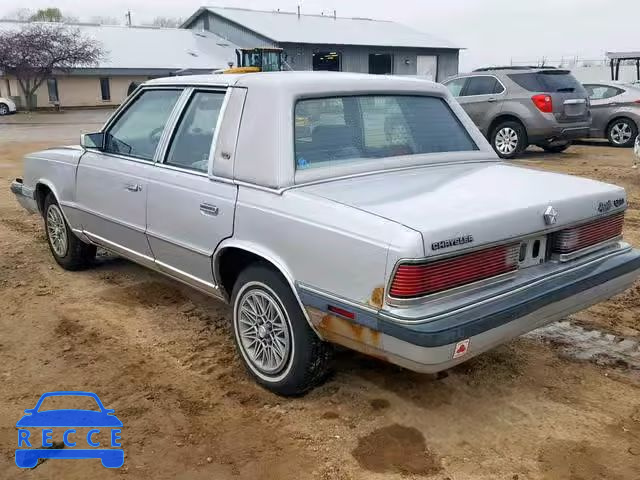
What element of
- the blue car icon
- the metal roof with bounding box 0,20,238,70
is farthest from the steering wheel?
the metal roof with bounding box 0,20,238,70

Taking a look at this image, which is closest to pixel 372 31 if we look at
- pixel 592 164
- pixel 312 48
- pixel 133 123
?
pixel 312 48

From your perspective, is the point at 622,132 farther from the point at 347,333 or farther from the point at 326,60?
the point at 326,60

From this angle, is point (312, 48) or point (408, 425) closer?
point (408, 425)

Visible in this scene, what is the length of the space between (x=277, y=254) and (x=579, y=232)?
5.32 feet

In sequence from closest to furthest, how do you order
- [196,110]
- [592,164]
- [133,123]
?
[196,110]
[133,123]
[592,164]

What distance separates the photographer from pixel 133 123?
4.92 metres

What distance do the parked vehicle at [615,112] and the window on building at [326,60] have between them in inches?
1127

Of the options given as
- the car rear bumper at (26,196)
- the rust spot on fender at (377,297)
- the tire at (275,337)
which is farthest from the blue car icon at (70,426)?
the car rear bumper at (26,196)

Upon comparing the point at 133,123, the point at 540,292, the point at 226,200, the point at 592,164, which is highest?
the point at 133,123

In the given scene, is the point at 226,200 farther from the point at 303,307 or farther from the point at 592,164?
the point at 592,164

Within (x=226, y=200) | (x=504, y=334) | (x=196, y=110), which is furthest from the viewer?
(x=196, y=110)

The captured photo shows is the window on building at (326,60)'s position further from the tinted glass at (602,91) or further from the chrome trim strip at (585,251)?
the chrome trim strip at (585,251)

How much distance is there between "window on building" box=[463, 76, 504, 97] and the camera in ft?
43.7

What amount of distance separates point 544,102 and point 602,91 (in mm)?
3422
